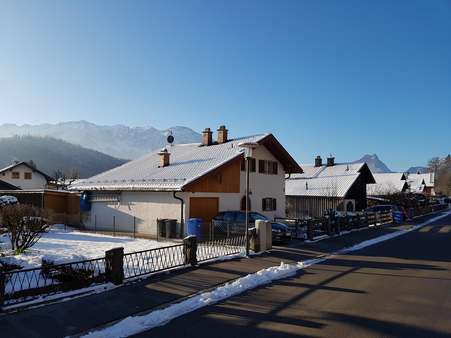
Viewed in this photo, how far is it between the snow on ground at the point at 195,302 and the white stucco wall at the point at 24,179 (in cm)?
5511

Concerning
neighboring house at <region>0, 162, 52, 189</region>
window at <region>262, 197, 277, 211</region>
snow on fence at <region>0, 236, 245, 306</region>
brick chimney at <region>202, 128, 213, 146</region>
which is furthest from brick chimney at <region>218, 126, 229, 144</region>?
neighboring house at <region>0, 162, 52, 189</region>

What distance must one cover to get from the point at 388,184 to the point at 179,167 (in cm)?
5111

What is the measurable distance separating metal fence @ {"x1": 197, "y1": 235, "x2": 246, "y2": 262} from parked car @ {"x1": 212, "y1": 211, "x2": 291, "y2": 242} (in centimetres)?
63

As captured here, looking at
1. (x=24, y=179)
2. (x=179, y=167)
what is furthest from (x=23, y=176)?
(x=179, y=167)

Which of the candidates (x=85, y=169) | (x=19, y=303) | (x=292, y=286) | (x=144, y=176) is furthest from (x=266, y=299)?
(x=85, y=169)

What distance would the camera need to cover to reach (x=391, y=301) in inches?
366

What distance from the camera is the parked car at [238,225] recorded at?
60.4 ft

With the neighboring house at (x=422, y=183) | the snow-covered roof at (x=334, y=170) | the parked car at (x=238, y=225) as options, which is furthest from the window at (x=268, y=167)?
the neighboring house at (x=422, y=183)

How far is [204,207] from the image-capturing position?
22.5m

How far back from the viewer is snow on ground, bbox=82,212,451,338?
7336 millimetres

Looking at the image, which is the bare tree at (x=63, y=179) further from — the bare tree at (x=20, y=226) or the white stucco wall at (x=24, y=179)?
the bare tree at (x=20, y=226)

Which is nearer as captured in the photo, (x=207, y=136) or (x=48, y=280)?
(x=48, y=280)

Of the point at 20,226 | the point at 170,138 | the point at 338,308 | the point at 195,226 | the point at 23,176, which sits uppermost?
the point at 170,138

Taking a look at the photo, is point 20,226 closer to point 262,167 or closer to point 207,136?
point 262,167
